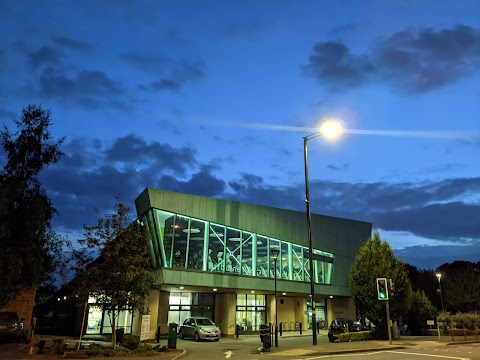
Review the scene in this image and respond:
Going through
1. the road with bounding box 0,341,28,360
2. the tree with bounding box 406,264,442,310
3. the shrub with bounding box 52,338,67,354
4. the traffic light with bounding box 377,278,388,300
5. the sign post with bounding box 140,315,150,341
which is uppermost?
the tree with bounding box 406,264,442,310

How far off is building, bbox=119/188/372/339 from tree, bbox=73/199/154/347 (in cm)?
948

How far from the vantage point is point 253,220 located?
35688 mm

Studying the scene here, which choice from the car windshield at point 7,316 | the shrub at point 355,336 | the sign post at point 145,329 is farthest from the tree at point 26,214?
the shrub at point 355,336

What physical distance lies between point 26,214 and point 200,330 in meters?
14.0

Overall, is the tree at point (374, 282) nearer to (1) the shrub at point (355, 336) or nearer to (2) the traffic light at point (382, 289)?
(1) the shrub at point (355, 336)

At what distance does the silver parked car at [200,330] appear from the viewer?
90.8ft

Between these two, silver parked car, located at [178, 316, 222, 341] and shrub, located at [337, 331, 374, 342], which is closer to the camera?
shrub, located at [337, 331, 374, 342]

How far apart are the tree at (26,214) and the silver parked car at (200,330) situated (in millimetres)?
10527

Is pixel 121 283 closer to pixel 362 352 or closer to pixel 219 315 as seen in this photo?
pixel 362 352

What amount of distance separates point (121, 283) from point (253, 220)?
62.7 ft

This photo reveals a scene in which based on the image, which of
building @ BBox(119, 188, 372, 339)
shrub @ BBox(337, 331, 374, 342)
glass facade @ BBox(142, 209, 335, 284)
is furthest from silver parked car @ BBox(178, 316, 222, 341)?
shrub @ BBox(337, 331, 374, 342)

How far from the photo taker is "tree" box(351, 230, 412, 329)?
26.7 metres

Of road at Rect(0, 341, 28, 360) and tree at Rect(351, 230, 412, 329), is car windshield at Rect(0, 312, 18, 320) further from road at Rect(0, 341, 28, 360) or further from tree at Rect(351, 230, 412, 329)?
tree at Rect(351, 230, 412, 329)

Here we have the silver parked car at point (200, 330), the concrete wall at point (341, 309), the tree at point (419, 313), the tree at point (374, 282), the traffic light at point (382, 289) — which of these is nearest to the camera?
the traffic light at point (382, 289)
